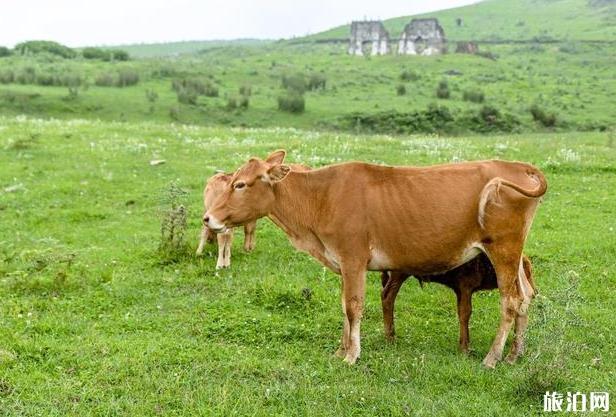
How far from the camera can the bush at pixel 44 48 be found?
8600cm

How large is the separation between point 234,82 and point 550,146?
4100 centimetres

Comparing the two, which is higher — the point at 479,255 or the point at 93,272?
the point at 479,255

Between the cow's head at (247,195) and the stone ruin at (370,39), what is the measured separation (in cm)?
10560

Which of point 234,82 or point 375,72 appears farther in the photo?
point 375,72

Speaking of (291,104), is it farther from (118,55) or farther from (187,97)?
(118,55)

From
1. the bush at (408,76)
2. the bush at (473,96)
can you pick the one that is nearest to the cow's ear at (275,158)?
the bush at (473,96)

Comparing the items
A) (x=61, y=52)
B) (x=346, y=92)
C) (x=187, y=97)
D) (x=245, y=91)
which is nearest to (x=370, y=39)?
(x=61, y=52)

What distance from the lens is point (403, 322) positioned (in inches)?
400

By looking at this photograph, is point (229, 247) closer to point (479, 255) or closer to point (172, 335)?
point (172, 335)

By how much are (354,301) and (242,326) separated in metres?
1.82

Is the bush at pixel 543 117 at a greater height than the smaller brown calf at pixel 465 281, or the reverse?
the smaller brown calf at pixel 465 281

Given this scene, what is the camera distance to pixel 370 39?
112750 mm

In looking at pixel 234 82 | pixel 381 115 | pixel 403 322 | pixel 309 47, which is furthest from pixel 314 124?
pixel 309 47

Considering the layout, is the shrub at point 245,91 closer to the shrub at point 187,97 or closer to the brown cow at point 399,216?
the shrub at point 187,97
